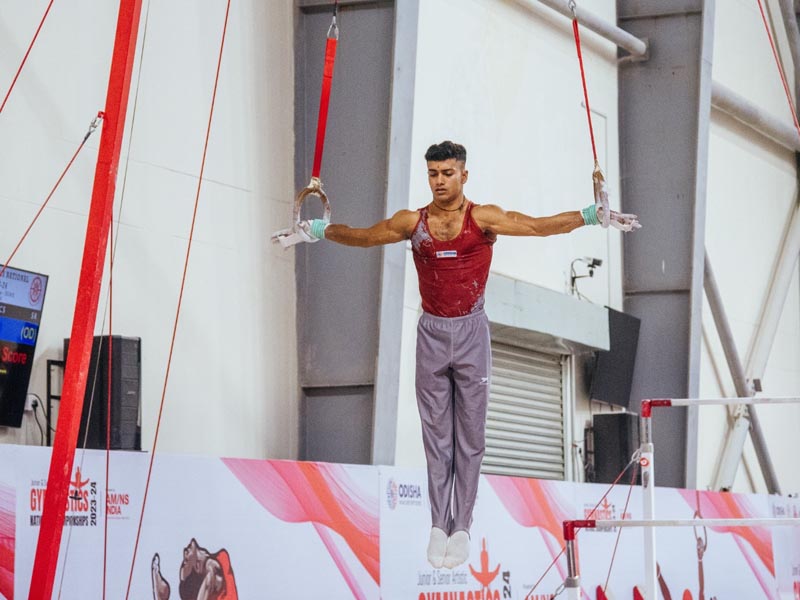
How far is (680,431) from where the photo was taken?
491 inches

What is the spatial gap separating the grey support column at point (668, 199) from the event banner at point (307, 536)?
134 centimetres

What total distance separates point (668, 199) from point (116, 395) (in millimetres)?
7189

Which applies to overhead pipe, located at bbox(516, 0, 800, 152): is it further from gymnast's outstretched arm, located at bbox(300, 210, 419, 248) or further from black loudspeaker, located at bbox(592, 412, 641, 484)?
gymnast's outstretched arm, located at bbox(300, 210, 419, 248)

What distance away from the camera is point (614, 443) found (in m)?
11.9

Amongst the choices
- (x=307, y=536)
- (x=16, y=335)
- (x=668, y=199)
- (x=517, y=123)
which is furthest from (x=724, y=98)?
(x=16, y=335)

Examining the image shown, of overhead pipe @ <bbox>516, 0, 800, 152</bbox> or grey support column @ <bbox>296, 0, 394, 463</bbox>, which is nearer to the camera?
grey support column @ <bbox>296, 0, 394, 463</bbox>

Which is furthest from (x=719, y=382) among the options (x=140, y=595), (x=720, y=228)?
(x=140, y=595)

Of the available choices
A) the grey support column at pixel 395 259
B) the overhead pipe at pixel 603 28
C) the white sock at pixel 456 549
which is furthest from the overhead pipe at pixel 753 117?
the white sock at pixel 456 549

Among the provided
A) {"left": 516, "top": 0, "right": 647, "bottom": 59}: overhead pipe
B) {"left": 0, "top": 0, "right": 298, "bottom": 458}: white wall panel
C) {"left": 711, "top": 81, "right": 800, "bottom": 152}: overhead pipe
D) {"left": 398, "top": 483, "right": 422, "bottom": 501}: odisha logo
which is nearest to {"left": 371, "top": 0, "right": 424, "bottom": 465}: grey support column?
{"left": 398, "top": 483, "right": 422, "bottom": 501}: odisha logo

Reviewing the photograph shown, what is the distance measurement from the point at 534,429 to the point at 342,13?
4.37 meters

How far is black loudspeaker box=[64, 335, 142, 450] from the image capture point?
669 cm

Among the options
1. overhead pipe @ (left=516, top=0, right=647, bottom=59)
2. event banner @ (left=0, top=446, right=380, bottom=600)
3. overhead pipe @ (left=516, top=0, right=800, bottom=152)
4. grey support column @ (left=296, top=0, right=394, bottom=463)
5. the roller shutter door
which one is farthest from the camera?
overhead pipe @ (left=516, top=0, right=800, bottom=152)

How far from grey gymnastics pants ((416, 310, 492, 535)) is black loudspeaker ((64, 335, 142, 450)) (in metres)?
1.81

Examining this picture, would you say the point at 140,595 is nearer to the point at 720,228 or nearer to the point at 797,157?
the point at 720,228
